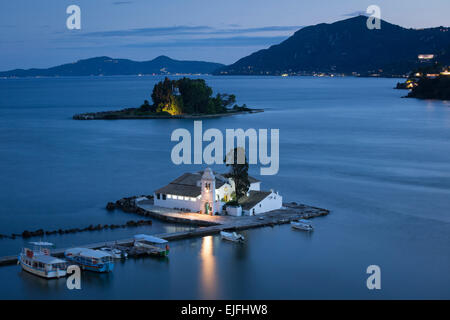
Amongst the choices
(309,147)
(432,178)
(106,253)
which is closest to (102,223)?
(106,253)

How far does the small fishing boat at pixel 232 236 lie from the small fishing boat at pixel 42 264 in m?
7.08

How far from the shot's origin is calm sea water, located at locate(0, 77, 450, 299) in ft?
75.9

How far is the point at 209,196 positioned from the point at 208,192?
0.20m

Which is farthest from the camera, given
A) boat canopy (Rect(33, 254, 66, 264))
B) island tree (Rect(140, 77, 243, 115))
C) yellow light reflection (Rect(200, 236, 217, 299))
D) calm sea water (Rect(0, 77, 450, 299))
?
island tree (Rect(140, 77, 243, 115))

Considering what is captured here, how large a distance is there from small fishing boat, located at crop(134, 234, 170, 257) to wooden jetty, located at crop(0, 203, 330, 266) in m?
0.47

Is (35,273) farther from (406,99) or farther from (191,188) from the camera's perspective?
(406,99)

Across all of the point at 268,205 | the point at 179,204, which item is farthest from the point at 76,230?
the point at 268,205

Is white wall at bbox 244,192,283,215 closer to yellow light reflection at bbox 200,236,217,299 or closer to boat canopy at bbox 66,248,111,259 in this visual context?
yellow light reflection at bbox 200,236,217,299

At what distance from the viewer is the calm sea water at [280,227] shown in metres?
23.1

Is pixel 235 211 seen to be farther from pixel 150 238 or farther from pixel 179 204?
pixel 150 238

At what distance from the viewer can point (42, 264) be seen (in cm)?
2330

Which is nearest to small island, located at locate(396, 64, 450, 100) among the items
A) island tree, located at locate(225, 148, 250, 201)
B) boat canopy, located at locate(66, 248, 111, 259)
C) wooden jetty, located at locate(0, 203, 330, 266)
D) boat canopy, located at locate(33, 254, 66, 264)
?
wooden jetty, located at locate(0, 203, 330, 266)

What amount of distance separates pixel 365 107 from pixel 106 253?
93760 millimetres

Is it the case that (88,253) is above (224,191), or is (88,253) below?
below
